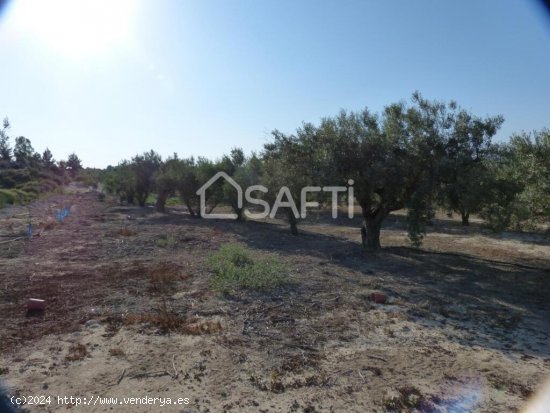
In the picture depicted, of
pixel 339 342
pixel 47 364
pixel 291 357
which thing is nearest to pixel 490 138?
pixel 339 342

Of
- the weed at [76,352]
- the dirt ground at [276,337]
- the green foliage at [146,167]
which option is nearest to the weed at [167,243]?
the dirt ground at [276,337]

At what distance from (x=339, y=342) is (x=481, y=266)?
8.07 m

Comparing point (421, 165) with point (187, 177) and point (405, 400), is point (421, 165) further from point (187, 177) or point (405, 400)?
point (187, 177)

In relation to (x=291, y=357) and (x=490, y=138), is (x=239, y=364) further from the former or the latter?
(x=490, y=138)

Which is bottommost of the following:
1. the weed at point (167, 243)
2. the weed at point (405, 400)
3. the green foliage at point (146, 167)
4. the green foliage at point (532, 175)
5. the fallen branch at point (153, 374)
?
the weed at point (405, 400)

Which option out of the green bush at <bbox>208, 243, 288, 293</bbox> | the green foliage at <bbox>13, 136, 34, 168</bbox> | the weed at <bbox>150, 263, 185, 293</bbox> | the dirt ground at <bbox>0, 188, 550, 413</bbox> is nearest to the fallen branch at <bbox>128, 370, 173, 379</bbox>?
the dirt ground at <bbox>0, 188, 550, 413</bbox>

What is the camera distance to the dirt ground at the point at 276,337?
3.81 metres

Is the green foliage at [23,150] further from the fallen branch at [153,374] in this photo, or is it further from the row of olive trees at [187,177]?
the fallen branch at [153,374]

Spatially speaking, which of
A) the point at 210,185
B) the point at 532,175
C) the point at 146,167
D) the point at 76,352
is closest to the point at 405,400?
the point at 76,352

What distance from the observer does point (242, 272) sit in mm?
8172

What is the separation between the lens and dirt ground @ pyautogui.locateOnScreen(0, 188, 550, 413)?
150 inches

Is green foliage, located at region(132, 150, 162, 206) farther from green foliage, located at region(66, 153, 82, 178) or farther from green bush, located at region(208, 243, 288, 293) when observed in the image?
green foliage, located at region(66, 153, 82, 178)

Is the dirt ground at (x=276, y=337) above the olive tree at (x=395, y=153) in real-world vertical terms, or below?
below

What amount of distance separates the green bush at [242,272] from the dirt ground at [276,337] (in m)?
0.30
